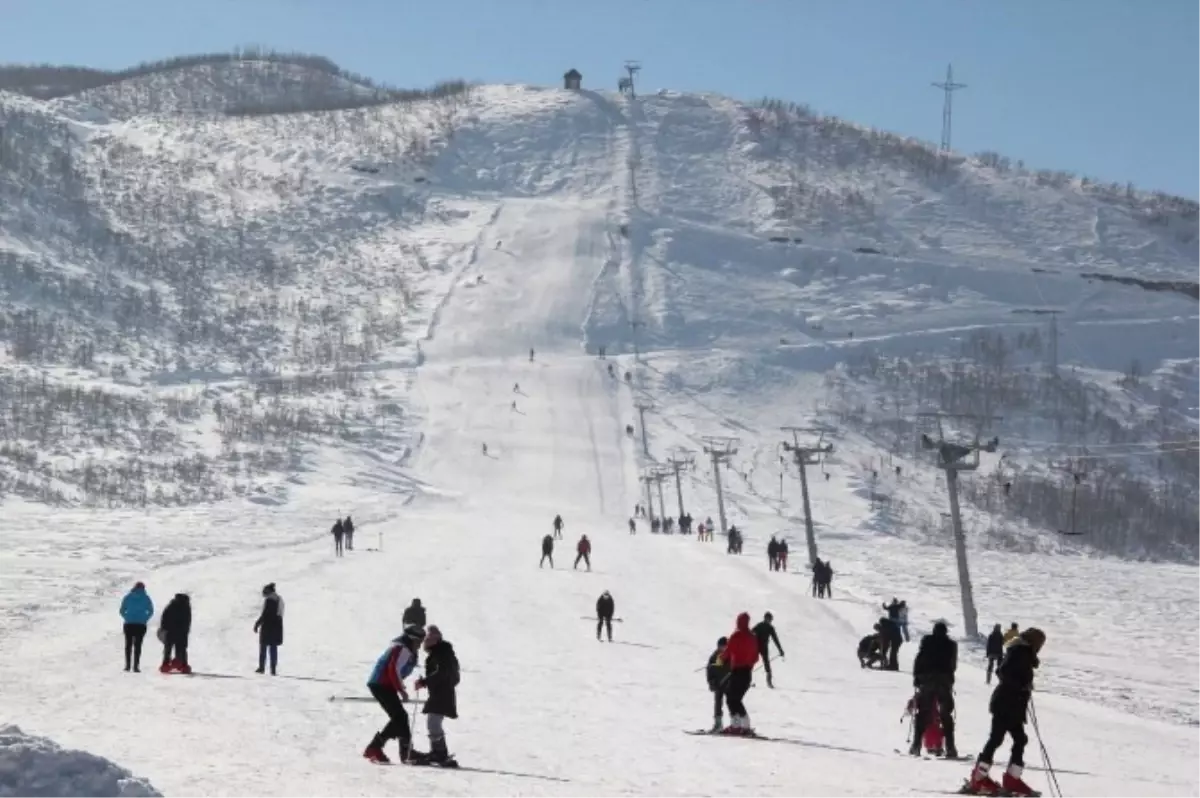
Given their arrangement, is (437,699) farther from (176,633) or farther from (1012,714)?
(176,633)

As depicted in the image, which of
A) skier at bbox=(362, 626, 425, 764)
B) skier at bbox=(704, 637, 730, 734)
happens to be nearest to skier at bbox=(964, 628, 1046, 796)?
skier at bbox=(704, 637, 730, 734)

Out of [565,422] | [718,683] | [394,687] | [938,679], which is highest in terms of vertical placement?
[394,687]

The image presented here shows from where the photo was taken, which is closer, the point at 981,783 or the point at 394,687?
the point at 981,783

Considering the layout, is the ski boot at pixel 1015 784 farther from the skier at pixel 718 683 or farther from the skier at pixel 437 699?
the skier at pixel 437 699

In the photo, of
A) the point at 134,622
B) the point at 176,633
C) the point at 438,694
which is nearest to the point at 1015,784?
the point at 438,694

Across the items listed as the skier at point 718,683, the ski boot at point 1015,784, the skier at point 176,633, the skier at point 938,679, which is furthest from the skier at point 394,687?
the skier at point 176,633

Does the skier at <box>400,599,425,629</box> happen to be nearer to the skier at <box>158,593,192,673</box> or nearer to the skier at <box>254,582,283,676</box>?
the skier at <box>254,582,283,676</box>

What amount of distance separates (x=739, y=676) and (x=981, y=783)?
417cm

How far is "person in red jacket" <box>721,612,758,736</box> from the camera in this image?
1683 centimetres

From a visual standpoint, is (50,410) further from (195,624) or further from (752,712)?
(752,712)

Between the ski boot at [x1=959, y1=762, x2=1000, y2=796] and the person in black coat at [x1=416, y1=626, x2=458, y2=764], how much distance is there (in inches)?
183

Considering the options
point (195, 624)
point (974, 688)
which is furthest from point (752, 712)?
point (195, 624)

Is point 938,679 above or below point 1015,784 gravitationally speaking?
above

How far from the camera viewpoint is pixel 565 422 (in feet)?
331
